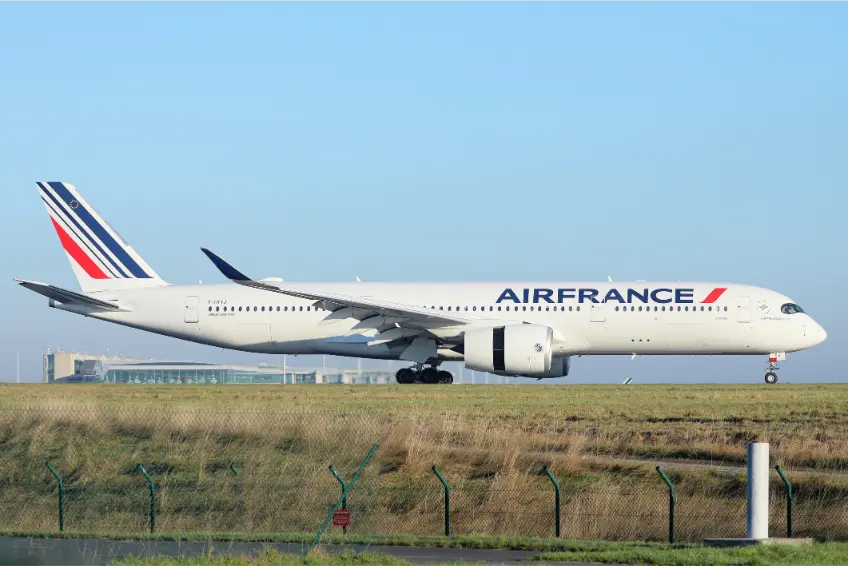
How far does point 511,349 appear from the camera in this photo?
142 ft

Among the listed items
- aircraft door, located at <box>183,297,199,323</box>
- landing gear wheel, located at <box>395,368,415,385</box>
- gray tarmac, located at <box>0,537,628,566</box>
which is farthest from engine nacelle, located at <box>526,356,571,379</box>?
gray tarmac, located at <box>0,537,628,566</box>

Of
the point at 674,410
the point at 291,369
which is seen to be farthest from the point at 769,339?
the point at 291,369

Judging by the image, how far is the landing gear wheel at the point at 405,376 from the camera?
47.2 meters

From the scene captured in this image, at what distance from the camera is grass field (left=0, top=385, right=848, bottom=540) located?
20.0 m

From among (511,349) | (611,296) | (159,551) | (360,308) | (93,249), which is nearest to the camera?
(159,551)

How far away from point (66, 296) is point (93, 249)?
2.65 m

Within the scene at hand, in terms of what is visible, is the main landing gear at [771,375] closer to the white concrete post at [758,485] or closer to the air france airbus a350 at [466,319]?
the air france airbus a350 at [466,319]

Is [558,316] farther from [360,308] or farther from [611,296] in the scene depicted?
[360,308]

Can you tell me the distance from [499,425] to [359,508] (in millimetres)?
8623

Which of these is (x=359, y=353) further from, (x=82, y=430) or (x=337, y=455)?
(x=337, y=455)

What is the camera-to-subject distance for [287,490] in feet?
→ 71.9

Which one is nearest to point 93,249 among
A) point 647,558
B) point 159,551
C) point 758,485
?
point 159,551

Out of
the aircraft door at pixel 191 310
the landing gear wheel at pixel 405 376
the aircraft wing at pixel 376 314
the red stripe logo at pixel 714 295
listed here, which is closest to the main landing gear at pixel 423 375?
the landing gear wheel at pixel 405 376

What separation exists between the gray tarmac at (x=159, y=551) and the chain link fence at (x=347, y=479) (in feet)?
6.27
